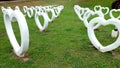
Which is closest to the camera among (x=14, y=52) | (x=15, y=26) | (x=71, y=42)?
(x=14, y=52)

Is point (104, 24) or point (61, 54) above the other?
point (104, 24)

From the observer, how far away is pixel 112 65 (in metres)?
5.10

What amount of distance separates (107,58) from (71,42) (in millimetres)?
1633

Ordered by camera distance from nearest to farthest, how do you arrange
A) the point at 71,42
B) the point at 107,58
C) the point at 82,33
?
1. the point at 107,58
2. the point at 71,42
3. the point at 82,33

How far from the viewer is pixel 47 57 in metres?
5.56

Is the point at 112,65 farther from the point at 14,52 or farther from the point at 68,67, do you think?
the point at 14,52

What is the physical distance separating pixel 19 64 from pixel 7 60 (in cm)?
42

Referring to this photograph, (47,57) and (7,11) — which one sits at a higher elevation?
→ (7,11)

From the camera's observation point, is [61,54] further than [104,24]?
Yes

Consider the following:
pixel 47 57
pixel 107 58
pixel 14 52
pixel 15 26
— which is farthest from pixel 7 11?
pixel 15 26

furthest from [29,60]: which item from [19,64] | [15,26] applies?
[15,26]

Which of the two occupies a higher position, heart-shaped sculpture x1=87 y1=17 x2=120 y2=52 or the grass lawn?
heart-shaped sculpture x1=87 y1=17 x2=120 y2=52

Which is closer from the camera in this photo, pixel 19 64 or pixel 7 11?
pixel 19 64

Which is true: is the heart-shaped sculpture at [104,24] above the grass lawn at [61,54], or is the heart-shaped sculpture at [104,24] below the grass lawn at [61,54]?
above
